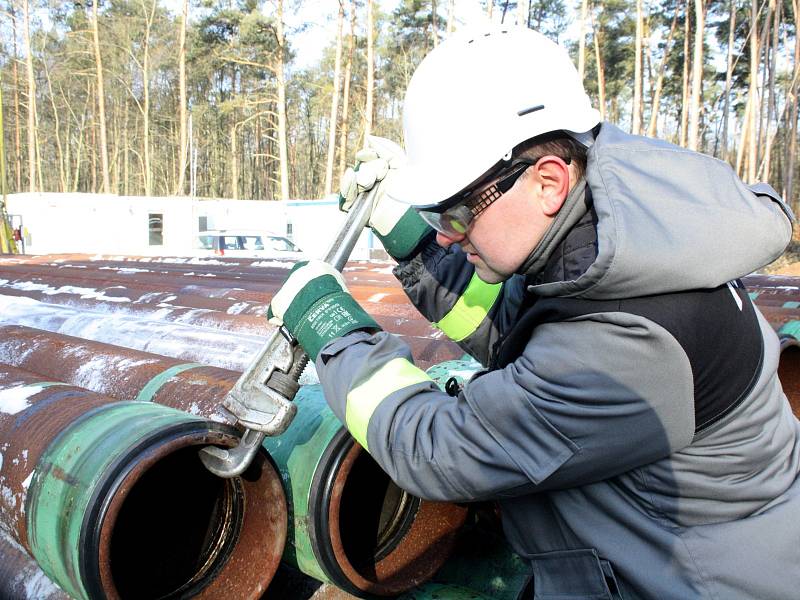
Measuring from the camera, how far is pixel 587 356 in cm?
125

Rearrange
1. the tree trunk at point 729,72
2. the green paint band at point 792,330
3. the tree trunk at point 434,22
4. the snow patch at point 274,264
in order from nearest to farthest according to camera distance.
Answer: the green paint band at point 792,330, the snow patch at point 274,264, the tree trunk at point 729,72, the tree trunk at point 434,22

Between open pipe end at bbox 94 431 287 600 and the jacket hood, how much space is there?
88 cm

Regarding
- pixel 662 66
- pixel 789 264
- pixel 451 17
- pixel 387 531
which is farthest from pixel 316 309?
pixel 662 66

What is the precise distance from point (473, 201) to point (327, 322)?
16.9 inches

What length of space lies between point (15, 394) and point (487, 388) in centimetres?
148

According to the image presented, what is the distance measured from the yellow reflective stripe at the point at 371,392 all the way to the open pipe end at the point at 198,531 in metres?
0.32

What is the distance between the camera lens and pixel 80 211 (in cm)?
2484

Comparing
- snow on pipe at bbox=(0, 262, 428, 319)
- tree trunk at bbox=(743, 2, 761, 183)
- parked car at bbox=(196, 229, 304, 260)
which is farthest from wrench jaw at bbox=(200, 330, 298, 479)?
tree trunk at bbox=(743, 2, 761, 183)

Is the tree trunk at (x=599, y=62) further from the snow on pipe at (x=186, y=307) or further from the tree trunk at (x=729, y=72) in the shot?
the snow on pipe at (x=186, y=307)

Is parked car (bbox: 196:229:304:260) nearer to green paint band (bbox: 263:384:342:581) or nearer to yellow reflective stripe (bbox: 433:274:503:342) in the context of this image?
yellow reflective stripe (bbox: 433:274:503:342)

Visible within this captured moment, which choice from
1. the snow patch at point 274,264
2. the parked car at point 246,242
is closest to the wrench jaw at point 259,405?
the snow patch at point 274,264

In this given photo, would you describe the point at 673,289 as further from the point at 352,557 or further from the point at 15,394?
the point at 15,394

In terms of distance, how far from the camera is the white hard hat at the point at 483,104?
1.46 m

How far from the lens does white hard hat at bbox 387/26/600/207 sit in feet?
4.78
